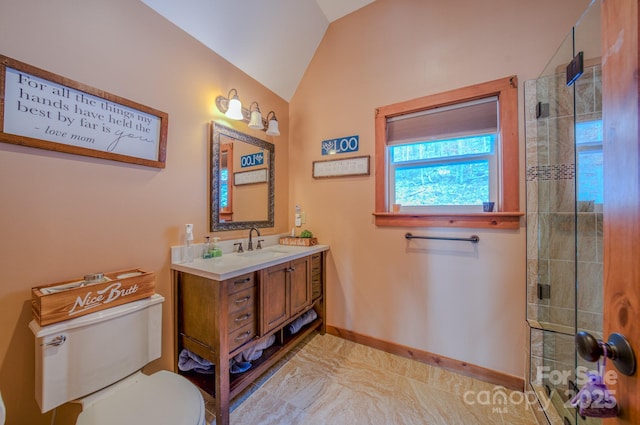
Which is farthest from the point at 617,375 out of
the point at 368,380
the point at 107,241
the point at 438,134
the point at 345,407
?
the point at 107,241

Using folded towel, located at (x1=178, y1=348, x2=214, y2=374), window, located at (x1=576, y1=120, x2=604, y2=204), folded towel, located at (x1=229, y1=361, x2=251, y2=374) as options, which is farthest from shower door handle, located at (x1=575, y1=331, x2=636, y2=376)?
folded towel, located at (x1=178, y1=348, x2=214, y2=374)

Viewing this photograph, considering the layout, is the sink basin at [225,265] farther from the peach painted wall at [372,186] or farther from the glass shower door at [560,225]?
the glass shower door at [560,225]

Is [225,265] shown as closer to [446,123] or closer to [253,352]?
[253,352]

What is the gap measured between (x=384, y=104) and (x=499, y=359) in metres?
2.12

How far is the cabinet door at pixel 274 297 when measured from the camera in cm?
161

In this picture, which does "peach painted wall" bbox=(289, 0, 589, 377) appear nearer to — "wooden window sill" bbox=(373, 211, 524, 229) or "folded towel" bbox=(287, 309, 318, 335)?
"wooden window sill" bbox=(373, 211, 524, 229)

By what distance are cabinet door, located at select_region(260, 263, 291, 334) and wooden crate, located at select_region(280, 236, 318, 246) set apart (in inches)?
18.5

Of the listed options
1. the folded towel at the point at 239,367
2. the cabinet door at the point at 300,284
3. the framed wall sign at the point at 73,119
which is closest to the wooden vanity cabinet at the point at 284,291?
the cabinet door at the point at 300,284

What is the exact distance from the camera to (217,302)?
1324mm

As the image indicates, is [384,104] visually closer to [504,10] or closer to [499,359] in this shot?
[504,10]

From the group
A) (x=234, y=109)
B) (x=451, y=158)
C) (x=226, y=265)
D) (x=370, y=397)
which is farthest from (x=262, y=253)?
(x=451, y=158)

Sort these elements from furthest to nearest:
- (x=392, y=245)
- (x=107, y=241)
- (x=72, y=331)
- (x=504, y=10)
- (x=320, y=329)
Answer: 1. (x=320, y=329)
2. (x=392, y=245)
3. (x=504, y=10)
4. (x=107, y=241)
5. (x=72, y=331)

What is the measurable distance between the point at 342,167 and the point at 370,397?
69.8 inches

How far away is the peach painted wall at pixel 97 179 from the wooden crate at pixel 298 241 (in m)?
0.80
